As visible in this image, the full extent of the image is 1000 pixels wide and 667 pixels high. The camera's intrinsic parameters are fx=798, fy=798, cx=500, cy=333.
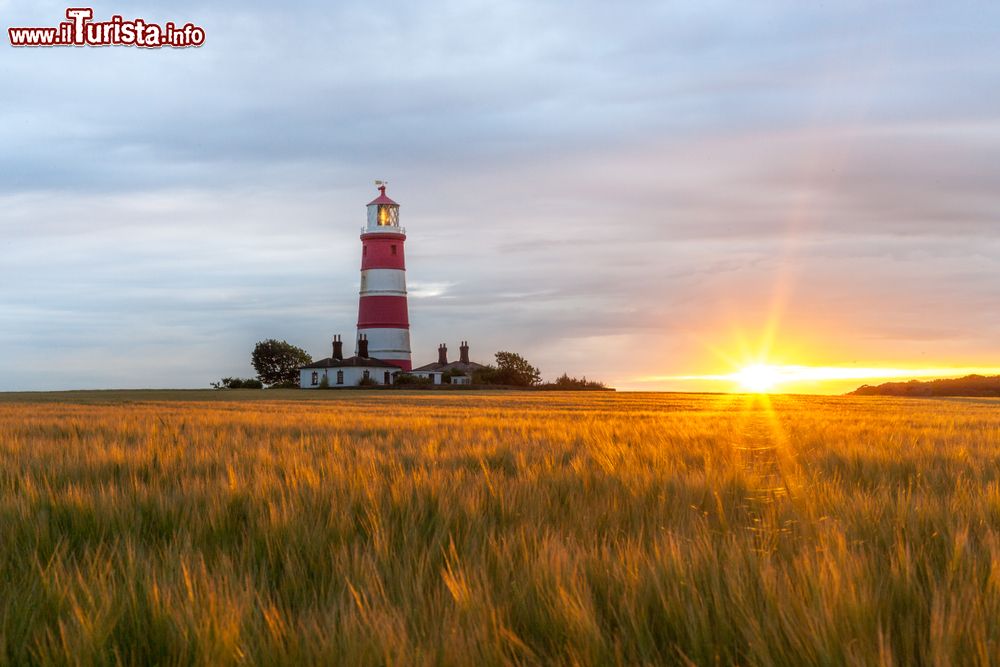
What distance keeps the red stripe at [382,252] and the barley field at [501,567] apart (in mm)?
50833

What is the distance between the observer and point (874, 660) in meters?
1.44

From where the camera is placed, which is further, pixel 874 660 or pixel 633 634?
pixel 633 634

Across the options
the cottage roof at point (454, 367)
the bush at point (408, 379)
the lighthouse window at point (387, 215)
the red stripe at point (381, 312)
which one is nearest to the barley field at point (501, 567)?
the bush at point (408, 379)

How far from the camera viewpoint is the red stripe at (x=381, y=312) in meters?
55.7

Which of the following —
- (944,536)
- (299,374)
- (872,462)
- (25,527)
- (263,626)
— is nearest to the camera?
(263,626)

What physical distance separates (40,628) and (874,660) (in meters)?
1.79

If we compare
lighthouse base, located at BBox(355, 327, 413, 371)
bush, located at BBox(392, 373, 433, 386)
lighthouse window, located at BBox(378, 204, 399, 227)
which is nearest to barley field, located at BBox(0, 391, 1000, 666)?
bush, located at BBox(392, 373, 433, 386)

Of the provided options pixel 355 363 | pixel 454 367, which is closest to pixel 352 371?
pixel 355 363

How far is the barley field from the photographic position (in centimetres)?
158

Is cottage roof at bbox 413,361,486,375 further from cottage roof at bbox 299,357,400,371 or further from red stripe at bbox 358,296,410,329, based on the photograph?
red stripe at bbox 358,296,410,329

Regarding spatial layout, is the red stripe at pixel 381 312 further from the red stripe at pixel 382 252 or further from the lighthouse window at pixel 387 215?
the lighthouse window at pixel 387 215

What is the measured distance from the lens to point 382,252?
55.2 metres

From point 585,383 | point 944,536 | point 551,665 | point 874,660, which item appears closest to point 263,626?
point 551,665

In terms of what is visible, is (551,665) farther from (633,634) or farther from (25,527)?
(25,527)
